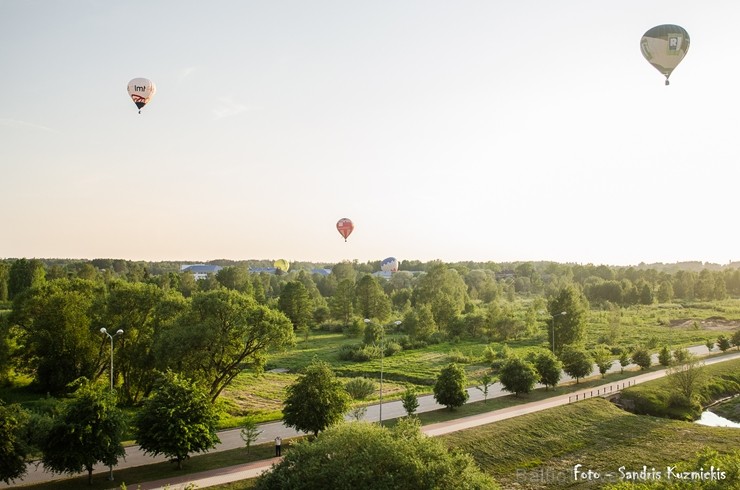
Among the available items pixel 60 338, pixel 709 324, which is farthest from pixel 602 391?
pixel 709 324

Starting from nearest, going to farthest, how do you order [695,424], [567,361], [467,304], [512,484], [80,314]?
[512,484] → [695,424] → [80,314] → [567,361] → [467,304]

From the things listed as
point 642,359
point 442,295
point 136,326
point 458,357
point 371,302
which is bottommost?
point 458,357

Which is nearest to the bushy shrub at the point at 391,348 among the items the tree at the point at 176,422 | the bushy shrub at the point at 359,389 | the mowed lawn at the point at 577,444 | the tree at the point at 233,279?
the bushy shrub at the point at 359,389

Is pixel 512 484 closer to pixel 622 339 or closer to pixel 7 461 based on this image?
pixel 7 461

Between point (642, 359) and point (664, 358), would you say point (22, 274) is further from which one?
point (664, 358)

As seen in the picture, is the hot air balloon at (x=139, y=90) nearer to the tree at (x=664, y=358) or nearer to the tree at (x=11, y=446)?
the tree at (x=11, y=446)

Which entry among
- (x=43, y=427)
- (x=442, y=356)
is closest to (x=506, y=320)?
(x=442, y=356)
